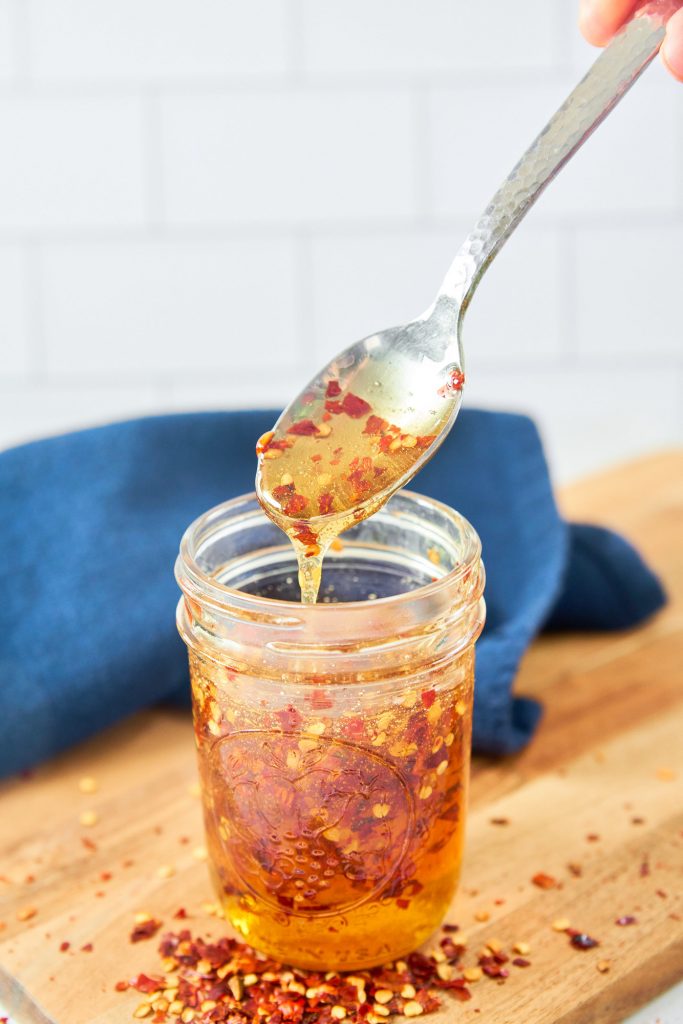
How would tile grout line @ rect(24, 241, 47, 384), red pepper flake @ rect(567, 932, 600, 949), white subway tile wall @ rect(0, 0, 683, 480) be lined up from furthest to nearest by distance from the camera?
tile grout line @ rect(24, 241, 47, 384), white subway tile wall @ rect(0, 0, 683, 480), red pepper flake @ rect(567, 932, 600, 949)

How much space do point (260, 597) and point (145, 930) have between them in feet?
0.92

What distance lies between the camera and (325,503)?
86 centimetres

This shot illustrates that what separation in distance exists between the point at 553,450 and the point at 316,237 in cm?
60

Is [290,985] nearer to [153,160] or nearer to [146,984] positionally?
[146,984]

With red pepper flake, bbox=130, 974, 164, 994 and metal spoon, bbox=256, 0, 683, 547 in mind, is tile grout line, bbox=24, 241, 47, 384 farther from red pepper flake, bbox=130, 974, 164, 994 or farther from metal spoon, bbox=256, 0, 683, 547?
red pepper flake, bbox=130, 974, 164, 994

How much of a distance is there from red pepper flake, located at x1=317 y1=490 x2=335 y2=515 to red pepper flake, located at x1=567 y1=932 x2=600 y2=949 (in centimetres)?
36

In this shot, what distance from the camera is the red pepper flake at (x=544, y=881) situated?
3.18 feet

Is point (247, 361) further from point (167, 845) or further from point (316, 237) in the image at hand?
point (167, 845)

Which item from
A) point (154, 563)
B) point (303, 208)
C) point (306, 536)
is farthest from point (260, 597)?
Result: point (303, 208)

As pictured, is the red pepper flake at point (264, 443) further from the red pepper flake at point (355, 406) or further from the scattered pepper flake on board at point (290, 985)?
the scattered pepper flake on board at point (290, 985)

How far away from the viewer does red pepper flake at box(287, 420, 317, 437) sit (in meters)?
0.89

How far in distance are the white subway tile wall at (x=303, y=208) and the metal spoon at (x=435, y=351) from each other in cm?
113

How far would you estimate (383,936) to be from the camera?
875 mm

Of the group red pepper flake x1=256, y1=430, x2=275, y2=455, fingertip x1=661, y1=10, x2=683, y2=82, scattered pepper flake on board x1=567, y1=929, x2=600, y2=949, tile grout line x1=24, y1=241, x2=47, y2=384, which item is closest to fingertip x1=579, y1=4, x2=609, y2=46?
fingertip x1=661, y1=10, x2=683, y2=82
